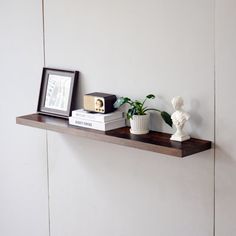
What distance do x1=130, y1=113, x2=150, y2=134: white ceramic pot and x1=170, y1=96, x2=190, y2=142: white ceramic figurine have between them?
0.46 ft

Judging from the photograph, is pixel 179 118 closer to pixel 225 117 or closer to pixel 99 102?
pixel 225 117

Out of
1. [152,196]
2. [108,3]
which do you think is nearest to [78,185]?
[152,196]

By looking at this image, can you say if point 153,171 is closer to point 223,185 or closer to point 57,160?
point 223,185

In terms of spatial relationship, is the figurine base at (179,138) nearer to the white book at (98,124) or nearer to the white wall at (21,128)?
the white book at (98,124)

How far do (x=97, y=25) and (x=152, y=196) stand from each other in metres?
0.74

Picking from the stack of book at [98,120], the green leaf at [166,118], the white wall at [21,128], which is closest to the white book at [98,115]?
the stack of book at [98,120]

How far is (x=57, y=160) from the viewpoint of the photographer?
2709mm

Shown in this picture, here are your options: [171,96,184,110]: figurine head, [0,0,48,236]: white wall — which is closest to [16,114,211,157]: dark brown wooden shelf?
[171,96,184,110]: figurine head

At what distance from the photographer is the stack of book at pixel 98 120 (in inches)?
89.1

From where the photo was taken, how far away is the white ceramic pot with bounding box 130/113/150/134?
2.19 metres

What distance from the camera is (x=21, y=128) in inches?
114

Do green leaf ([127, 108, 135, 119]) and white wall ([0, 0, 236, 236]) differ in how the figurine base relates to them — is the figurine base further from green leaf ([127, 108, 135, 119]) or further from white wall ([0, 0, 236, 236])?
green leaf ([127, 108, 135, 119])

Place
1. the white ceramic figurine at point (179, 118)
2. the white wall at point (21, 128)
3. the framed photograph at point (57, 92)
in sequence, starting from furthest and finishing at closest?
the white wall at point (21, 128), the framed photograph at point (57, 92), the white ceramic figurine at point (179, 118)

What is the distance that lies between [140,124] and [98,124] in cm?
18
